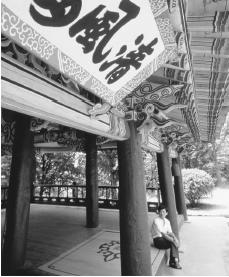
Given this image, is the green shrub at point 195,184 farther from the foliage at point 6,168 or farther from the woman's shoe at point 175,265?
the foliage at point 6,168

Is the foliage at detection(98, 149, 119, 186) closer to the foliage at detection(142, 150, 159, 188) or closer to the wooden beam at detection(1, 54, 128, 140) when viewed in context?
the foliage at detection(142, 150, 159, 188)

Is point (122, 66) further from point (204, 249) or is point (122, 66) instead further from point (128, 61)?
point (204, 249)

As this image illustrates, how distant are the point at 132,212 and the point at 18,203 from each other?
2381 millimetres

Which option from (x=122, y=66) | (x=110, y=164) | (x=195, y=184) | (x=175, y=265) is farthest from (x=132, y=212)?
(x=110, y=164)

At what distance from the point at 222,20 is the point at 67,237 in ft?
21.5

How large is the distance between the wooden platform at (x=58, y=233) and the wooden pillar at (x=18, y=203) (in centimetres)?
36

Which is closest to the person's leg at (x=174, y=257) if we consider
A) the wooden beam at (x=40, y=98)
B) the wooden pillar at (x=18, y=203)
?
the wooden pillar at (x=18, y=203)

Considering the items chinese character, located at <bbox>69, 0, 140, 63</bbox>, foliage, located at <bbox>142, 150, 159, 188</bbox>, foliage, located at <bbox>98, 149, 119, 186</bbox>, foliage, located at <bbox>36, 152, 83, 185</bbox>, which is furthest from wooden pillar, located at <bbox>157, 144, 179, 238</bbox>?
foliage, located at <bbox>36, 152, 83, 185</bbox>

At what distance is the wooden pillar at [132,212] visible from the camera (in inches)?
123

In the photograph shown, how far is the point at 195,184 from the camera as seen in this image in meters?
14.1

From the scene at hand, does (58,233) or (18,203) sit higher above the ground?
(18,203)

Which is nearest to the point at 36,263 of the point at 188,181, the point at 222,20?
the point at 222,20

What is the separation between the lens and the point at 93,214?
7629mm

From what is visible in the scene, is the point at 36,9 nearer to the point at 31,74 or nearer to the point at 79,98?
the point at 31,74
